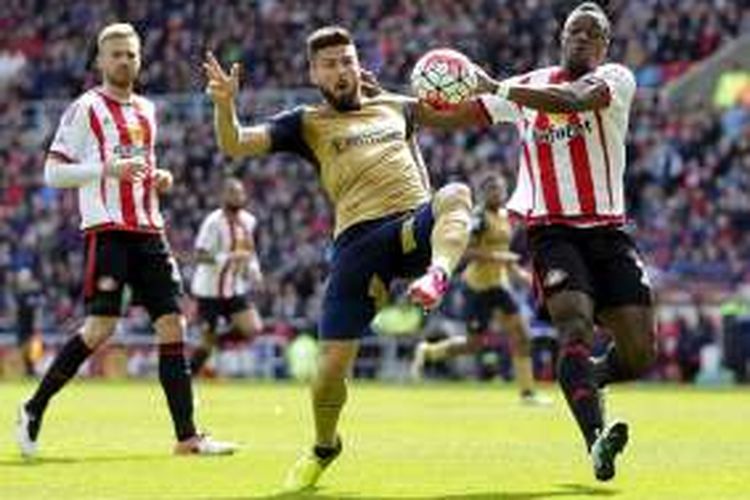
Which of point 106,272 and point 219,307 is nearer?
point 106,272

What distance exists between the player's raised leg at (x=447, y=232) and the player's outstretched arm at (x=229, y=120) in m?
0.99

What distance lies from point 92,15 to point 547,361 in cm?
1783

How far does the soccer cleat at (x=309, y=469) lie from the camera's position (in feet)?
34.2

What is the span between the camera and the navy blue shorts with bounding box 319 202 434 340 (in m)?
10.5

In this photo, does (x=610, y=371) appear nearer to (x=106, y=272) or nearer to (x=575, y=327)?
(x=575, y=327)

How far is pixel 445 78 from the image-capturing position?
33.7 feet

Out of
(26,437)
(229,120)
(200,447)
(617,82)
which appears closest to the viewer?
(229,120)

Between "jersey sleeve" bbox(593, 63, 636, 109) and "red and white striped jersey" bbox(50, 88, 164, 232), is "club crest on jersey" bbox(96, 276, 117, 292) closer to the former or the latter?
"red and white striped jersey" bbox(50, 88, 164, 232)

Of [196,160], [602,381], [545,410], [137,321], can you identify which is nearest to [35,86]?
[196,160]

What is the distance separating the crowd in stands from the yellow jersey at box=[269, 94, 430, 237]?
18.9 m

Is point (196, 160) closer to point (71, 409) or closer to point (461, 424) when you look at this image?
point (71, 409)

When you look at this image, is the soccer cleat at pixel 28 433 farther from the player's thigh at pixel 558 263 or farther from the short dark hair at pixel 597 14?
the short dark hair at pixel 597 14

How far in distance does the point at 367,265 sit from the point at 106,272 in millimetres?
3091

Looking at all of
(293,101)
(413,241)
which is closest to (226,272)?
(413,241)
